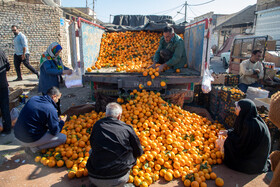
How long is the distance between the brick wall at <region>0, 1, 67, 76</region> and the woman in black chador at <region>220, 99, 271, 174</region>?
11149 millimetres

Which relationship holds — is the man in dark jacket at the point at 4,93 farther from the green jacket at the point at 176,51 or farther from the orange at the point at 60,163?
the green jacket at the point at 176,51

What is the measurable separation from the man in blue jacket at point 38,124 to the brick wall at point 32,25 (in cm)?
880

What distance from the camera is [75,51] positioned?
14.7 ft

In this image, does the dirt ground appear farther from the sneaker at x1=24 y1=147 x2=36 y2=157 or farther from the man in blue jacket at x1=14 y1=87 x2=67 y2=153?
the man in blue jacket at x1=14 y1=87 x2=67 y2=153

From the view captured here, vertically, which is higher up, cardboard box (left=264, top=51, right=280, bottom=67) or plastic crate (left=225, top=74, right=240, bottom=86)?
cardboard box (left=264, top=51, right=280, bottom=67)

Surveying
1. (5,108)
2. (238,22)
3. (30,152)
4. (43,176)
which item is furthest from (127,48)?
(238,22)

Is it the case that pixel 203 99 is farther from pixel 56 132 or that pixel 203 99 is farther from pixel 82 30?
pixel 56 132

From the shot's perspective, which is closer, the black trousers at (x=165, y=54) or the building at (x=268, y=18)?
the black trousers at (x=165, y=54)

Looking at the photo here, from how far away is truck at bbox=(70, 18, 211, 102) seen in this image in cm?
455

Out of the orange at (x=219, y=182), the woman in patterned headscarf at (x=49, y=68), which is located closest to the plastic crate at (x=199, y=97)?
the orange at (x=219, y=182)

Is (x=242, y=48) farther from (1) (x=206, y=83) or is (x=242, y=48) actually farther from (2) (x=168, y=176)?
(2) (x=168, y=176)

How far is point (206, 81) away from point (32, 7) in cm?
1058

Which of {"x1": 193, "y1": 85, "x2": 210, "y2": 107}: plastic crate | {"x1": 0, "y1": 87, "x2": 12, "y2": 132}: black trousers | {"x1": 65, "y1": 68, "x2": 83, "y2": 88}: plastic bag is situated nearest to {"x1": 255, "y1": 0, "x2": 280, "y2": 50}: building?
{"x1": 193, "y1": 85, "x2": 210, "y2": 107}: plastic crate

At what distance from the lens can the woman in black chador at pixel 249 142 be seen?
2975 millimetres
